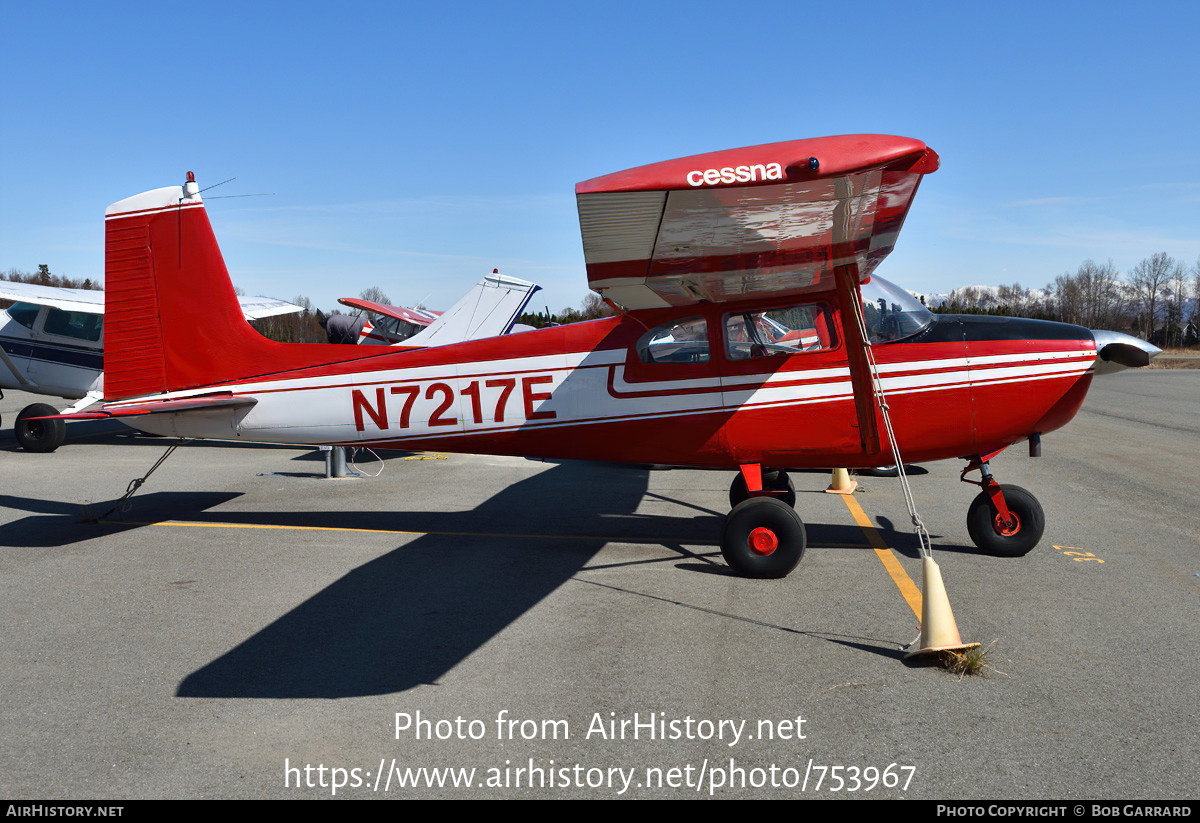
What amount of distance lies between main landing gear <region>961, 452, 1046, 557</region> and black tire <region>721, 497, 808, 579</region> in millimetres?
1612

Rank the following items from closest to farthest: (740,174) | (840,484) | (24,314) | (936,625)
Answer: (740,174) < (936,625) < (840,484) < (24,314)

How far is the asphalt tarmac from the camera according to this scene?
335cm

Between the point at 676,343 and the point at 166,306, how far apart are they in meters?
4.54

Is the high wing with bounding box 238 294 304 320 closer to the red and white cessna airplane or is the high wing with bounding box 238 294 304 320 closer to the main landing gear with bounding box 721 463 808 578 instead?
the red and white cessna airplane

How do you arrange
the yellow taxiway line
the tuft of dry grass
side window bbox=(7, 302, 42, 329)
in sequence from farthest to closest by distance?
side window bbox=(7, 302, 42, 329), the yellow taxiway line, the tuft of dry grass

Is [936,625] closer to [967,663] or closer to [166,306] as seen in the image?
[967,663]

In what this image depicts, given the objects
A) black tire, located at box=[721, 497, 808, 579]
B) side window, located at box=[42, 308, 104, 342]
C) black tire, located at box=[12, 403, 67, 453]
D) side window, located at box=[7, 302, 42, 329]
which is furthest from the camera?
side window, located at box=[7, 302, 42, 329]

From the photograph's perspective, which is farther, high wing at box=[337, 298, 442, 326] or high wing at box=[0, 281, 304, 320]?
high wing at box=[337, 298, 442, 326]

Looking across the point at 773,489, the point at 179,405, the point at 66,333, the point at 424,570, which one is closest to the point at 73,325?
the point at 66,333

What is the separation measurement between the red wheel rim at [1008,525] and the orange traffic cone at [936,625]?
7.91 feet

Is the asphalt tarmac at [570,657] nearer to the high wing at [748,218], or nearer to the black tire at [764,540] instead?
the black tire at [764,540]

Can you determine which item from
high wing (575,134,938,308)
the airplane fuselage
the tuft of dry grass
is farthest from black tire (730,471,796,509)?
the tuft of dry grass

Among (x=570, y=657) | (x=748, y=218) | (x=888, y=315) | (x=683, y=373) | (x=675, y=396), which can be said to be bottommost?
(x=570, y=657)

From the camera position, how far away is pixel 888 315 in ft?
20.8
